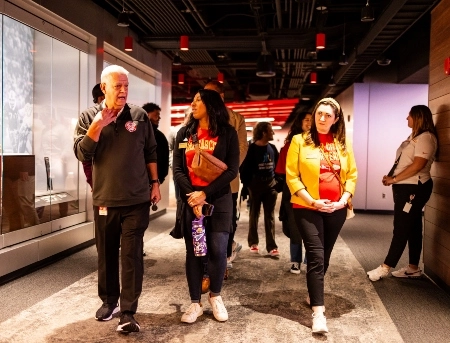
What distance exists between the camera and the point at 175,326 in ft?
10.6

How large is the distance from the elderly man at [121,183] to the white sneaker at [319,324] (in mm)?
1109

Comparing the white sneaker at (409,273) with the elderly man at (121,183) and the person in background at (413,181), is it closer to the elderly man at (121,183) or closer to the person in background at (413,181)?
the person in background at (413,181)

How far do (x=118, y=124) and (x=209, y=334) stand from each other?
141cm

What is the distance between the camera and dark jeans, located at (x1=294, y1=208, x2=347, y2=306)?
130 inches

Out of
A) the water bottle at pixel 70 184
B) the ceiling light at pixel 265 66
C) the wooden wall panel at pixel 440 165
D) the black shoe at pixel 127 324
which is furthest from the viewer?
the ceiling light at pixel 265 66

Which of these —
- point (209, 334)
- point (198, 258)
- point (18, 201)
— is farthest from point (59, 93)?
point (209, 334)

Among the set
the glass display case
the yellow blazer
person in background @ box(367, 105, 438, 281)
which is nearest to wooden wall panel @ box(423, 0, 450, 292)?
person in background @ box(367, 105, 438, 281)

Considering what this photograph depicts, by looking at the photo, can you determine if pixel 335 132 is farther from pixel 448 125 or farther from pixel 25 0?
pixel 25 0

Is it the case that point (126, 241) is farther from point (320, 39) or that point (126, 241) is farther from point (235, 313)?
point (320, 39)

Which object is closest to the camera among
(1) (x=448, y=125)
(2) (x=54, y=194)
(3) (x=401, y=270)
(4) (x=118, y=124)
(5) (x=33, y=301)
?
(4) (x=118, y=124)

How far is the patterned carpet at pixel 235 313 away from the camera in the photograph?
3.07m

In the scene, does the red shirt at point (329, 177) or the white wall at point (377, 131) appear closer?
the red shirt at point (329, 177)

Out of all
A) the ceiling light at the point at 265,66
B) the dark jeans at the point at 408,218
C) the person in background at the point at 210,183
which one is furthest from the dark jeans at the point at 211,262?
the ceiling light at the point at 265,66

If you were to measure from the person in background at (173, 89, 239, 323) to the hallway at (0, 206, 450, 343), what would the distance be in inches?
9.6
